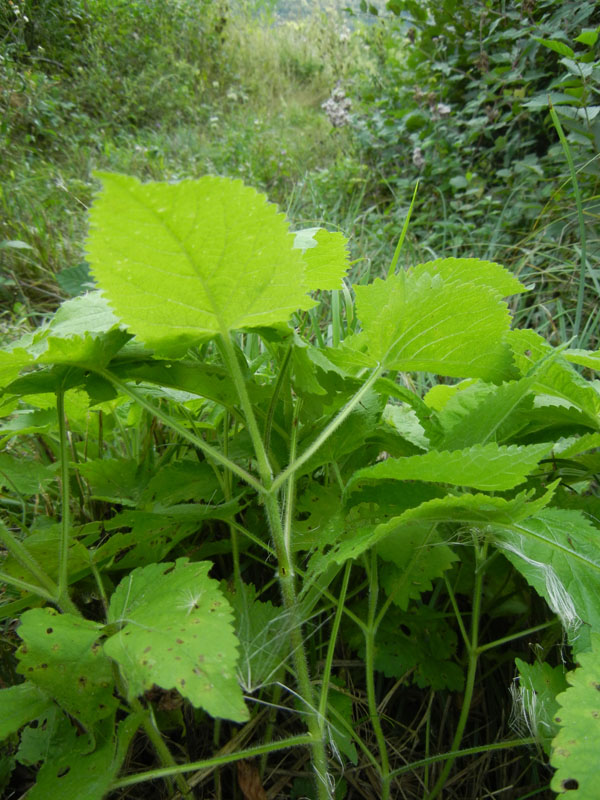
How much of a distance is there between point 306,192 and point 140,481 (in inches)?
94.0

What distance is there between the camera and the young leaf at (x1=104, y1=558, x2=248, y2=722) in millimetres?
322

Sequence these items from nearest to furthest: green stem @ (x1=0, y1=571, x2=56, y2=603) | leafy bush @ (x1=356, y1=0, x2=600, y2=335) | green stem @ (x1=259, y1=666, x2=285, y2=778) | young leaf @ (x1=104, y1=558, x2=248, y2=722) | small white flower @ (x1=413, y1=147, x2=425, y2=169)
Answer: young leaf @ (x1=104, y1=558, x2=248, y2=722) → green stem @ (x1=0, y1=571, x2=56, y2=603) → green stem @ (x1=259, y1=666, x2=285, y2=778) → leafy bush @ (x1=356, y1=0, x2=600, y2=335) → small white flower @ (x1=413, y1=147, x2=425, y2=169)

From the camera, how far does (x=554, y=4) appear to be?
73.7 inches

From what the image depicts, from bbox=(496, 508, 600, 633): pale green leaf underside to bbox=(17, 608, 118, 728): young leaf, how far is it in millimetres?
347

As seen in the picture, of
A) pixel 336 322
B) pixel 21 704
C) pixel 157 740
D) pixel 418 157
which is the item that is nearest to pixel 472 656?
pixel 157 740

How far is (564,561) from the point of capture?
1.45 ft

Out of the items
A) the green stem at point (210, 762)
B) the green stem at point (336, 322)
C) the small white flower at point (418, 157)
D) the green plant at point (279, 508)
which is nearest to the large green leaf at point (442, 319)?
the green plant at point (279, 508)

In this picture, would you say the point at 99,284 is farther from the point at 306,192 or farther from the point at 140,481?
the point at 306,192

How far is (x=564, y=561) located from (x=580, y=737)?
13cm

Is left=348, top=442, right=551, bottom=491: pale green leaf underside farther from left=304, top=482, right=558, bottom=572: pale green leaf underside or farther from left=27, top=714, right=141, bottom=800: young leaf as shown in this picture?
left=27, top=714, right=141, bottom=800: young leaf

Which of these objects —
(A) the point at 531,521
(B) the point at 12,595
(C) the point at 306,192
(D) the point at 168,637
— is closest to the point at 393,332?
(A) the point at 531,521

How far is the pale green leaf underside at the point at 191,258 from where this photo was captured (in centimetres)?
35

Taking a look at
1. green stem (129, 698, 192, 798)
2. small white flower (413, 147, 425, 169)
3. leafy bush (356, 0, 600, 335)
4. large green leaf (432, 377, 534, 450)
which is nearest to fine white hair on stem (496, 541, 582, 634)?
large green leaf (432, 377, 534, 450)

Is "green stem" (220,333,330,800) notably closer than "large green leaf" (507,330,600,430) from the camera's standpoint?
→ Yes
